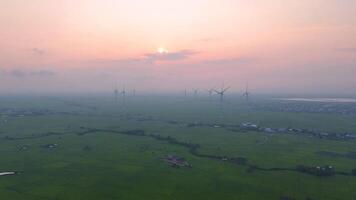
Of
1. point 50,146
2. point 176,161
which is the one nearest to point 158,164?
point 176,161

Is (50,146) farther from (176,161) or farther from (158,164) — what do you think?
(176,161)

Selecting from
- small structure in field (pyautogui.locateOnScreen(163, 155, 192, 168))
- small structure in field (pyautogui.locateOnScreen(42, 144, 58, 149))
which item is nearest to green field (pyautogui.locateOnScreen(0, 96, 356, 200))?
small structure in field (pyautogui.locateOnScreen(42, 144, 58, 149))

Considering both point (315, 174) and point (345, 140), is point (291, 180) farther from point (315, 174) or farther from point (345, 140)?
point (345, 140)

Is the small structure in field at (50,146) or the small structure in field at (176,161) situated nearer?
the small structure in field at (176,161)

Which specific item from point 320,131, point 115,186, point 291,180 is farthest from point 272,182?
point 320,131

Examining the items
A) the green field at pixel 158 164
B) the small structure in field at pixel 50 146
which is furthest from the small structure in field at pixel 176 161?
the small structure in field at pixel 50 146

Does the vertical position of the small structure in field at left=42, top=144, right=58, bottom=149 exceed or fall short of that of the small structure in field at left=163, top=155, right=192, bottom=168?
it exceeds it

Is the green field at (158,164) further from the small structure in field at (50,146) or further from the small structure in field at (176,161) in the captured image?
the small structure in field at (176,161)

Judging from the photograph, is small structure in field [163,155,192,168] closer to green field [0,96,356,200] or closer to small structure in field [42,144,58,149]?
green field [0,96,356,200]
